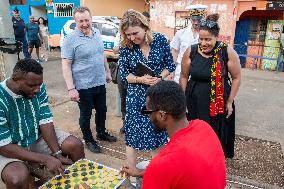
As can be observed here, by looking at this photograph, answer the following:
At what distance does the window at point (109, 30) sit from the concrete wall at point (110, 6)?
5933mm

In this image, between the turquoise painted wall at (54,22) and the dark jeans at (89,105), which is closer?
the dark jeans at (89,105)

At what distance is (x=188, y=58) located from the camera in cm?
311

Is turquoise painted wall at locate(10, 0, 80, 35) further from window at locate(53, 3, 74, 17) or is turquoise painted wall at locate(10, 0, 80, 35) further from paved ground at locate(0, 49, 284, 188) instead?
paved ground at locate(0, 49, 284, 188)

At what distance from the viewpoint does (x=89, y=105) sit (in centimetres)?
364

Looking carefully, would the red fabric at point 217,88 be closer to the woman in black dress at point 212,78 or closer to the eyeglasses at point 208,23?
the woman in black dress at point 212,78

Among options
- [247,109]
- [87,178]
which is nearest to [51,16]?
[247,109]

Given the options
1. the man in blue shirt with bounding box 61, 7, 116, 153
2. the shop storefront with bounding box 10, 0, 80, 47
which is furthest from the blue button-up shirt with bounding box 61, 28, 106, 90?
the shop storefront with bounding box 10, 0, 80, 47

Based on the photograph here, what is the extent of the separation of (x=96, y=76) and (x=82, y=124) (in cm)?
64

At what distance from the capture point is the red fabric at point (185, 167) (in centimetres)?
139

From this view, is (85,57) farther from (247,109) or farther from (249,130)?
(247,109)

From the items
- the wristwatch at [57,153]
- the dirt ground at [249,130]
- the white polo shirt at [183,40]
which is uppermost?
the white polo shirt at [183,40]

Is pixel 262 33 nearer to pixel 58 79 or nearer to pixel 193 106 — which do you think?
pixel 58 79

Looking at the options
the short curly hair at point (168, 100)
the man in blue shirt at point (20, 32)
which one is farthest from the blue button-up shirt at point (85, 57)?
the man in blue shirt at point (20, 32)

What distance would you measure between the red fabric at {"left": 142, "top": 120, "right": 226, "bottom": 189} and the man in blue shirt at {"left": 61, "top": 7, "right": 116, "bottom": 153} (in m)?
2.19
